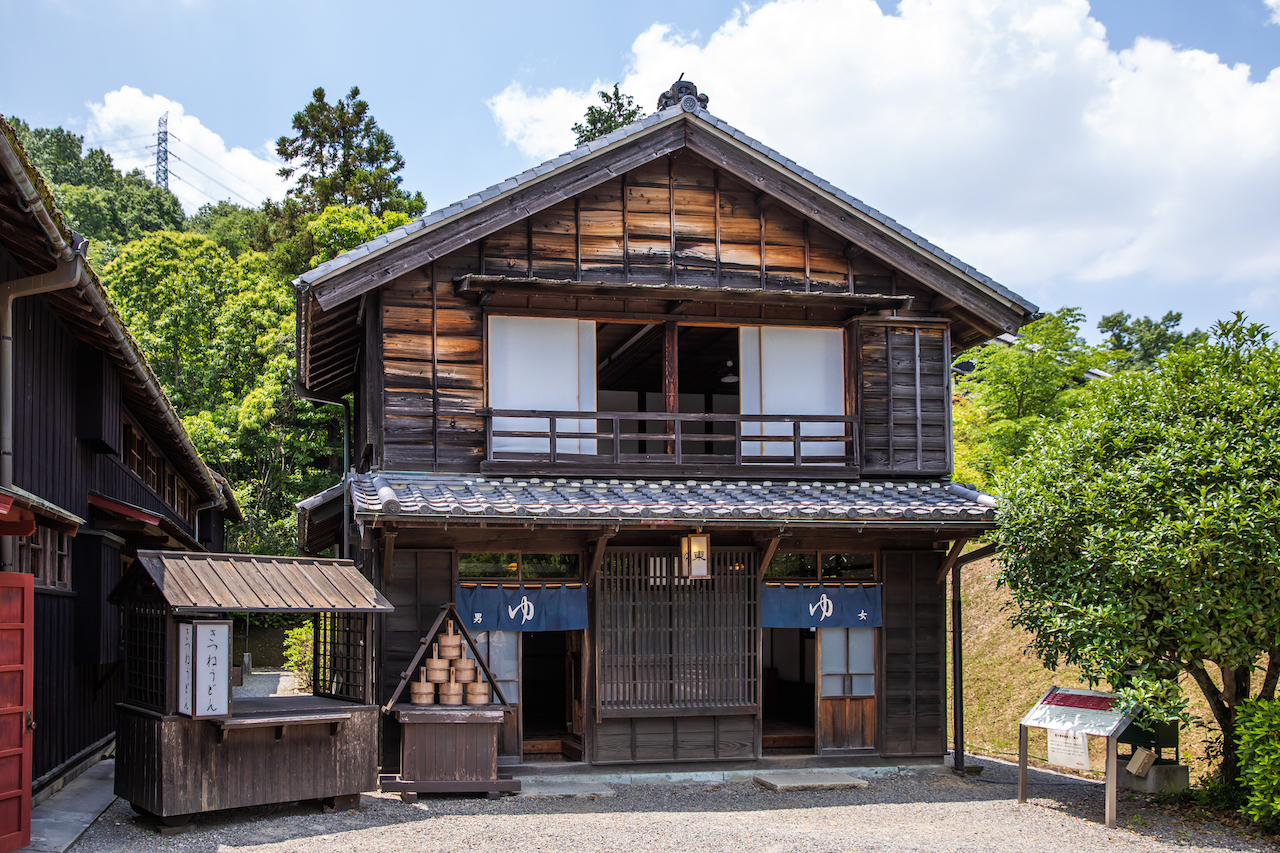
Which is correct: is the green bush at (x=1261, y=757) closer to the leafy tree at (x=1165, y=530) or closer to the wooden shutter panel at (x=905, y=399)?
the leafy tree at (x=1165, y=530)

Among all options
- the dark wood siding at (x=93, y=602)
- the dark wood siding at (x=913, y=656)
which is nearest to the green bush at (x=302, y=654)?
the dark wood siding at (x=93, y=602)

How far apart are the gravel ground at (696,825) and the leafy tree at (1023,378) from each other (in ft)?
41.8

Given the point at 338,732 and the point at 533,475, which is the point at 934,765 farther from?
the point at 338,732

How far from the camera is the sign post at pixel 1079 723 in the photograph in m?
9.98

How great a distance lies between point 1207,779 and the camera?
10703 millimetres

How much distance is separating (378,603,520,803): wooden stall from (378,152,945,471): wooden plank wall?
2.28m

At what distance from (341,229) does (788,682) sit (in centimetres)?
2082

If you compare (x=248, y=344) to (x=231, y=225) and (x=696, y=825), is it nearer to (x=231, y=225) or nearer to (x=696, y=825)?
(x=231, y=225)

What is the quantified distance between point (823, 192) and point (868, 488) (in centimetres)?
387

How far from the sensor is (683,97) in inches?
515

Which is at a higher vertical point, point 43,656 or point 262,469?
point 262,469

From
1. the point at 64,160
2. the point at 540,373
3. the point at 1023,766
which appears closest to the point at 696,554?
the point at 540,373

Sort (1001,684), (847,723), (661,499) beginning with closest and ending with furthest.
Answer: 1. (661,499)
2. (847,723)
3. (1001,684)

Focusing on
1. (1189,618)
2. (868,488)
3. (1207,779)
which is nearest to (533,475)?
(868,488)
